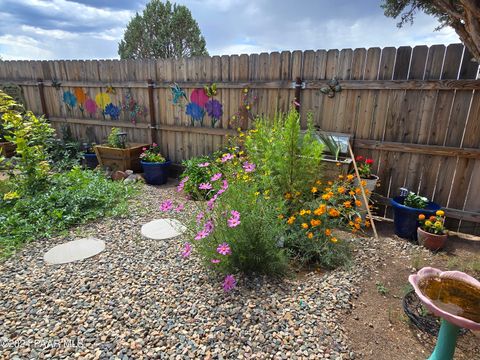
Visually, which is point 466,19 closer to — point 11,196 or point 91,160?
point 11,196

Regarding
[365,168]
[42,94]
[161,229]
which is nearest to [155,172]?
[161,229]

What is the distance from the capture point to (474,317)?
1422mm

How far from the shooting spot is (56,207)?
11.4ft

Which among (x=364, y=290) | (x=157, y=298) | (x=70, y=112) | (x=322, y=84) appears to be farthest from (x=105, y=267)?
(x=70, y=112)

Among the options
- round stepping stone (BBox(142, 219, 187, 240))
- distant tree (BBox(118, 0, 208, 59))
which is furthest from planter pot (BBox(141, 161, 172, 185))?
distant tree (BBox(118, 0, 208, 59))

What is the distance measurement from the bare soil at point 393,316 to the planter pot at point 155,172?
3.80 metres

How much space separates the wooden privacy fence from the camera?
3248 millimetres

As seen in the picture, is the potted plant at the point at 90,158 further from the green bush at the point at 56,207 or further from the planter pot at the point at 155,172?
the green bush at the point at 56,207

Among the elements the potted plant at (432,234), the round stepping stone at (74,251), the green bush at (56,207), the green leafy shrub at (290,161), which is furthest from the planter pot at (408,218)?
the green bush at (56,207)

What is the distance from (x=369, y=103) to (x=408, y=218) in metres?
1.53

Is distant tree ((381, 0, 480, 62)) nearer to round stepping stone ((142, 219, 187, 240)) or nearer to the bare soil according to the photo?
the bare soil

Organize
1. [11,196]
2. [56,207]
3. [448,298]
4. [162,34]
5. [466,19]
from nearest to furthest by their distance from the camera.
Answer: [448,298] < [466,19] < [11,196] < [56,207] < [162,34]

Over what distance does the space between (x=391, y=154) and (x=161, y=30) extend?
55.6 ft

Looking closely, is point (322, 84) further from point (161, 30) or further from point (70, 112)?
point (161, 30)
